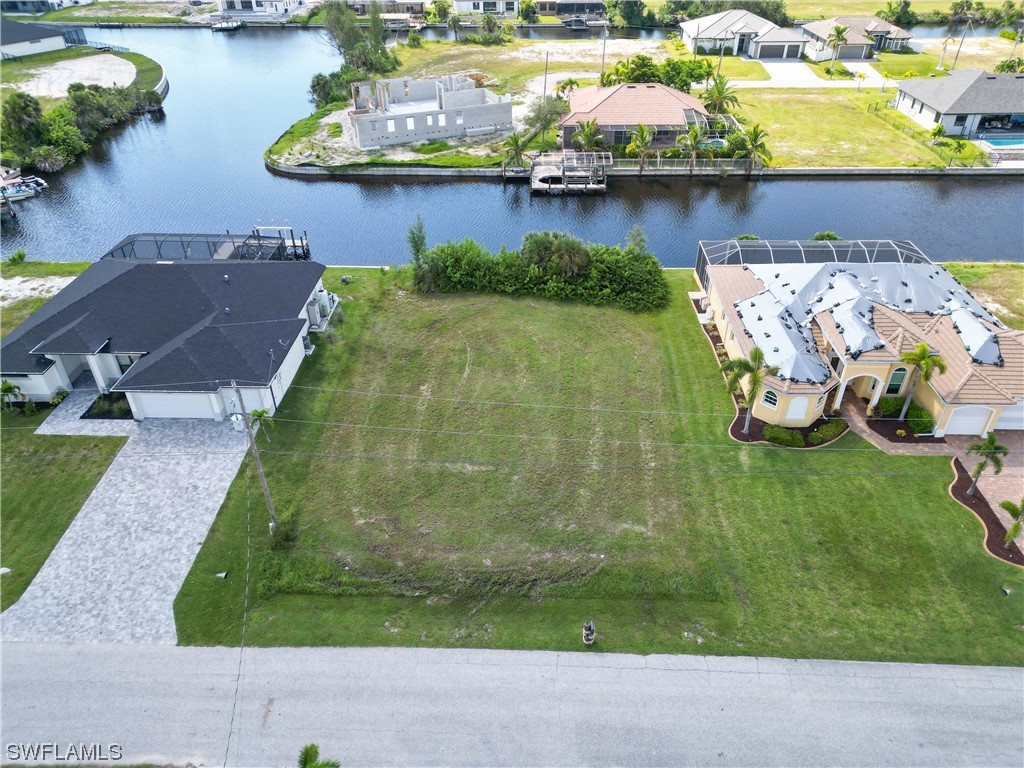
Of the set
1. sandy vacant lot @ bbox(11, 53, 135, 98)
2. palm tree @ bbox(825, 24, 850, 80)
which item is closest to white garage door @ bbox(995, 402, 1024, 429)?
palm tree @ bbox(825, 24, 850, 80)

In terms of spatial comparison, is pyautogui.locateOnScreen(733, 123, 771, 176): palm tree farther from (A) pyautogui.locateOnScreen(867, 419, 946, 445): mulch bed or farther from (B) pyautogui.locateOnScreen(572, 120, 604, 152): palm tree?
(A) pyautogui.locateOnScreen(867, 419, 946, 445): mulch bed

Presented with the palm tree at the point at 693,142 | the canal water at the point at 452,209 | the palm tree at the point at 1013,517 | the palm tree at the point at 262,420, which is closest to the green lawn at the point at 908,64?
the canal water at the point at 452,209

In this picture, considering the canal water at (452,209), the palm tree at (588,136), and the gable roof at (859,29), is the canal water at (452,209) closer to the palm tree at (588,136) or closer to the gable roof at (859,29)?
the palm tree at (588,136)

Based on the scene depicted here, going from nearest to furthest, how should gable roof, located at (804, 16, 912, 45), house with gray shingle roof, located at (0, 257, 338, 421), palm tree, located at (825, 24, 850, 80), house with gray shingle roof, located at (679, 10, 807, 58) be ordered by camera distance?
house with gray shingle roof, located at (0, 257, 338, 421)
palm tree, located at (825, 24, 850, 80)
gable roof, located at (804, 16, 912, 45)
house with gray shingle roof, located at (679, 10, 807, 58)

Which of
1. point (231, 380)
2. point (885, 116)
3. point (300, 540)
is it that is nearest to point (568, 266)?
point (231, 380)

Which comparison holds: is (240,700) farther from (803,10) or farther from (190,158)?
(803,10)

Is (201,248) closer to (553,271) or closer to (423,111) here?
(553,271)

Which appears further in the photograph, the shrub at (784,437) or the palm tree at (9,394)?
the palm tree at (9,394)
